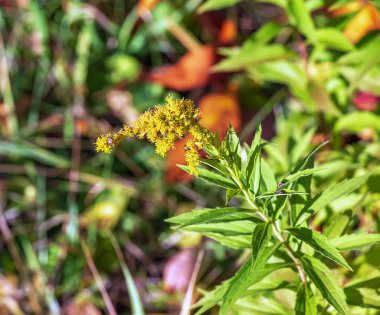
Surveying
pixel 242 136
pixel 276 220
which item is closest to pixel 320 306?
pixel 276 220

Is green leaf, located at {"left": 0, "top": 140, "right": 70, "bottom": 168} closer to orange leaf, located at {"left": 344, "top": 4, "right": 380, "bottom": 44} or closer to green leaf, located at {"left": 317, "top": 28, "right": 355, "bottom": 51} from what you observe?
green leaf, located at {"left": 317, "top": 28, "right": 355, "bottom": 51}

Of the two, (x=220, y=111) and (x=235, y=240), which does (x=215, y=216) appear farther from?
(x=220, y=111)

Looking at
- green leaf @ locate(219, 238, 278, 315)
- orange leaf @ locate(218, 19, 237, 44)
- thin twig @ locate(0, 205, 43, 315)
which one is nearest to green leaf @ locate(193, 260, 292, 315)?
green leaf @ locate(219, 238, 278, 315)

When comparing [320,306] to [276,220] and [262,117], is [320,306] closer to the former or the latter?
[276,220]

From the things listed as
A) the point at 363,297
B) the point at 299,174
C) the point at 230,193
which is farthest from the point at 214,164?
the point at 363,297

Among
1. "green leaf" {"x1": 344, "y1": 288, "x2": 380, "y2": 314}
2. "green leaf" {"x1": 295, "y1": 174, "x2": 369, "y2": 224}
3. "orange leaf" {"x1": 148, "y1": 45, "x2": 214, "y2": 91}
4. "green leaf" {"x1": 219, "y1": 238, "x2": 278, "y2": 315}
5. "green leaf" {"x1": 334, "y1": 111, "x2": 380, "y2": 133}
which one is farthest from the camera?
"orange leaf" {"x1": 148, "y1": 45, "x2": 214, "y2": 91}
